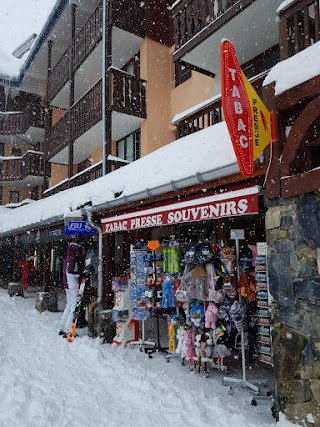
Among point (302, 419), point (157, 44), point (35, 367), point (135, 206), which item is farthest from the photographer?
point (157, 44)

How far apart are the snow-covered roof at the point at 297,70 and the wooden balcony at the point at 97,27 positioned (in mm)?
10076

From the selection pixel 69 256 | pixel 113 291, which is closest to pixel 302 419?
pixel 113 291

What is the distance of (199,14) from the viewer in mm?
8633

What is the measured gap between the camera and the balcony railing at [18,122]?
843 inches

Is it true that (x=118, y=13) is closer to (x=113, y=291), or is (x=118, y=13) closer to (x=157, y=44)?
(x=157, y=44)

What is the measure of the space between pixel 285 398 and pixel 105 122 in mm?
10304

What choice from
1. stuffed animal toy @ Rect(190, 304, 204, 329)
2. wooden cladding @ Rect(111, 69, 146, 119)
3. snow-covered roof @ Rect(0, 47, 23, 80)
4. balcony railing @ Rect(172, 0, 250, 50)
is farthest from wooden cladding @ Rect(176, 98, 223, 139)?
snow-covered roof @ Rect(0, 47, 23, 80)

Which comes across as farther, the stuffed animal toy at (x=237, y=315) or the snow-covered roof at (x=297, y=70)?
the stuffed animal toy at (x=237, y=315)

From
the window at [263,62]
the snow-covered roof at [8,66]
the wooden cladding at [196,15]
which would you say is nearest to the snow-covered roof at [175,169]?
the wooden cladding at [196,15]

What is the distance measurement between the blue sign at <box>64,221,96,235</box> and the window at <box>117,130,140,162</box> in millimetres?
6010

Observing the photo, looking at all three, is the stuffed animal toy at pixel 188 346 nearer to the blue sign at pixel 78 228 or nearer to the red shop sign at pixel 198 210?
the red shop sign at pixel 198 210

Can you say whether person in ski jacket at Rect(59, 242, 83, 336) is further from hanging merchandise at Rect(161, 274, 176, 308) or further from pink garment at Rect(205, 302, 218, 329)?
pink garment at Rect(205, 302, 218, 329)

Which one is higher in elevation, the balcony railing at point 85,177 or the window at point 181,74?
the window at point 181,74

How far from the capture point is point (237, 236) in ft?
17.1
